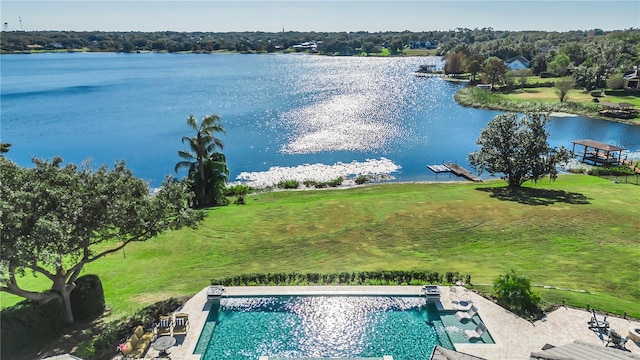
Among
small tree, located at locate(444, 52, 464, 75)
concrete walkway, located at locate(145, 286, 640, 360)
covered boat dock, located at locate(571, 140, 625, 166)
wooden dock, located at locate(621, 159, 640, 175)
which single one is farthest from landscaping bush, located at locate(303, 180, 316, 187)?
small tree, located at locate(444, 52, 464, 75)

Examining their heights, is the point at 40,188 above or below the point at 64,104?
above

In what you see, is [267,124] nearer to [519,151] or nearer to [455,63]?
[519,151]

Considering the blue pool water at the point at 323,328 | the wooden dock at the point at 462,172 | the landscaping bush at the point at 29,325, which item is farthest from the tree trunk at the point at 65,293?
the wooden dock at the point at 462,172

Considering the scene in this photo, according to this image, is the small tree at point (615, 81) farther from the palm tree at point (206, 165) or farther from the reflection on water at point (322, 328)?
the reflection on water at point (322, 328)

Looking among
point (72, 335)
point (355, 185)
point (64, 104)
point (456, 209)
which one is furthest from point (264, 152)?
point (64, 104)

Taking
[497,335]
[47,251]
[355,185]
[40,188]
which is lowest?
[355,185]

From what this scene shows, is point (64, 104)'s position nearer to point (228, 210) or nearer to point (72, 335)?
point (228, 210)

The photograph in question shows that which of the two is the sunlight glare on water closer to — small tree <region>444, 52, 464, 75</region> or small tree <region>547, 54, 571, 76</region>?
small tree <region>444, 52, 464, 75</region>
